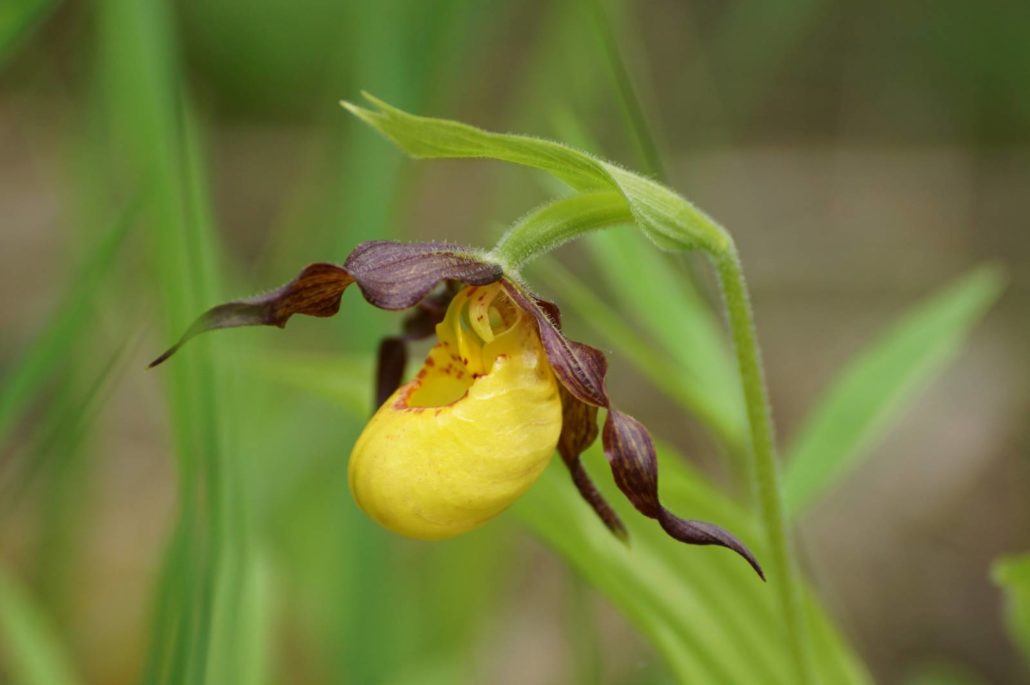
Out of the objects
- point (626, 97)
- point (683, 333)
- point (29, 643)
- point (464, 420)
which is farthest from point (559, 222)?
point (29, 643)

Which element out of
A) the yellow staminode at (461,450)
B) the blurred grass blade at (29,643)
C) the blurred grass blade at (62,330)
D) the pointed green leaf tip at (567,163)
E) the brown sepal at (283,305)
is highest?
the pointed green leaf tip at (567,163)

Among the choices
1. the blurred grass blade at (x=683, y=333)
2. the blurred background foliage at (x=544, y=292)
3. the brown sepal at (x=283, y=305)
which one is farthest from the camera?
the blurred grass blade at (x=683, y=333)

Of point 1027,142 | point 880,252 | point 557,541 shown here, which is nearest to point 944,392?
point 880,252

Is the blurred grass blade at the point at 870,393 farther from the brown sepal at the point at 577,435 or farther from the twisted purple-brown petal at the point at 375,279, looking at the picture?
the twisted purple-brown petal at the point at 375,279

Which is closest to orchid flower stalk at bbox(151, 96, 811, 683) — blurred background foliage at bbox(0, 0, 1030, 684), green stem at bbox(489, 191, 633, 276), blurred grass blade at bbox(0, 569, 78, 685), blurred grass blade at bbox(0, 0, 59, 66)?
green stem at bbox(489, 191, 633, 276)

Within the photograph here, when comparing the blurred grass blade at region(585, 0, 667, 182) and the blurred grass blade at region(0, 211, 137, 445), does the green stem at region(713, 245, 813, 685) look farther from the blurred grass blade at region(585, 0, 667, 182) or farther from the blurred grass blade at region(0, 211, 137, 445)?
the blurred grass blade at region(0, 211, 137, 445)

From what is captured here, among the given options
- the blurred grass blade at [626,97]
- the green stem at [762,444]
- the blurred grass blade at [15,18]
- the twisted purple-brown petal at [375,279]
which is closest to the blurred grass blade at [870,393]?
the green stem at [762,444]

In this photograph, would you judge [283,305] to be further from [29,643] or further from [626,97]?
[29,643]
